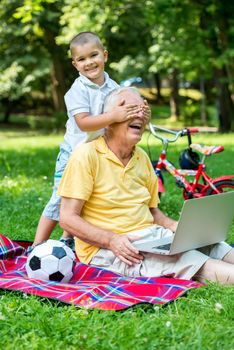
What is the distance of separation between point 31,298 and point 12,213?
2.85 m

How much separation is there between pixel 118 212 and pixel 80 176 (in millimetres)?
341

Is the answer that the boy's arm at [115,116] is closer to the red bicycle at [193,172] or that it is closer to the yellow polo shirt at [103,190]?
the yellow polo shirt at [103,190]

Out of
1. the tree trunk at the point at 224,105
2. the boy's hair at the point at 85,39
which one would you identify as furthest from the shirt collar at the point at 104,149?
the tree trunk at the point at 224,105

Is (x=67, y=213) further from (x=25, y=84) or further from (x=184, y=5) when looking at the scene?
(x=25, y=84)

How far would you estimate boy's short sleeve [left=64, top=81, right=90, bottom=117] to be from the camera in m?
4.64

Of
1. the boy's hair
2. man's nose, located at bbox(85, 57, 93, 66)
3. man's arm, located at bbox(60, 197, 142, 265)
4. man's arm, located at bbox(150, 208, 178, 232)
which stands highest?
the boy's hair

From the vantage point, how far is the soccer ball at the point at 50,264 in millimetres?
3902

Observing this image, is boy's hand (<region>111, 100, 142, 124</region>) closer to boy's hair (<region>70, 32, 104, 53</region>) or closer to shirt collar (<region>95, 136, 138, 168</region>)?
shirt collar (<region>95, 136, 138, 168</region>)

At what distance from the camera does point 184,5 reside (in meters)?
17.3

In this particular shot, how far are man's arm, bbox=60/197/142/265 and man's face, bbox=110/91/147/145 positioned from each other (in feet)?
1.59

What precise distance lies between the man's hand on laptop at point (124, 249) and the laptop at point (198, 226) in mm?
50

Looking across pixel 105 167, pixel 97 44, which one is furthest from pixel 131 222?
pixel 97 44

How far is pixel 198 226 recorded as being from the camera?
3783mm

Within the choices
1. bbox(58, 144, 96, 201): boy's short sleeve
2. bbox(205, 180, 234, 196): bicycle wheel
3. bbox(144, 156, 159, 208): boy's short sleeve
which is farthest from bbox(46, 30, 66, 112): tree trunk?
bbox(58, 144, 96, 201): boy's short sleeve
